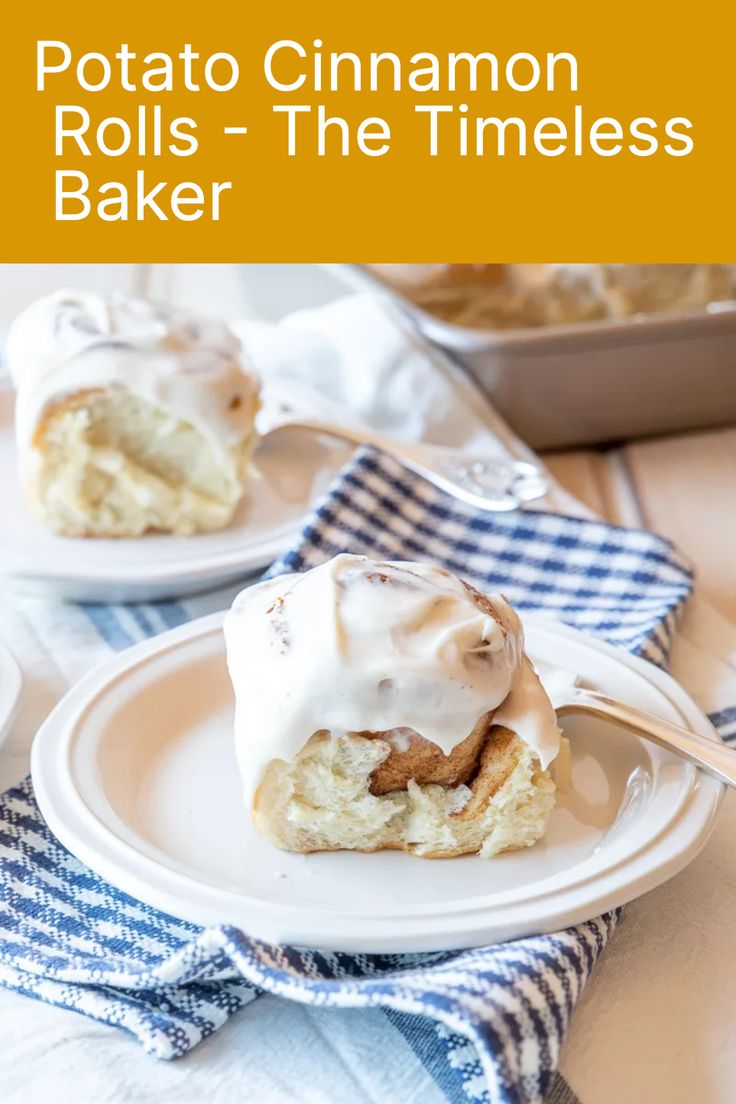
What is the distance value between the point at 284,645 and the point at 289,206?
1.80 meters

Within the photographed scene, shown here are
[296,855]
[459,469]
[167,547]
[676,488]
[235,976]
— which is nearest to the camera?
[235,976]

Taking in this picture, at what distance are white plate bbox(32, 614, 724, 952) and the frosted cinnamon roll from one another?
339mm

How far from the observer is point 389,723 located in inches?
38.8

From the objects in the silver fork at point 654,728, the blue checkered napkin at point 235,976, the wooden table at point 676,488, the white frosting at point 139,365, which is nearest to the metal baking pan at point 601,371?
the wooden table at point 676,488

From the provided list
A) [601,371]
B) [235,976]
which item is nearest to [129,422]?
[601,371]

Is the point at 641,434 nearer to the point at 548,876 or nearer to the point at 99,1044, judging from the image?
the point at 548,876

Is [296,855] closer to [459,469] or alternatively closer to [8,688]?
[8,688]

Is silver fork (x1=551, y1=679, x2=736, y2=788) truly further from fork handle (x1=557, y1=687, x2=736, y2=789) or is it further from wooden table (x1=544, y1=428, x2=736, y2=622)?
wooden table (x1=544, y1=428, x2=736, y2=622)

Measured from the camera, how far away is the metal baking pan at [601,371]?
1.87 meters

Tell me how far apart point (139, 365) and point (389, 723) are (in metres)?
0.73

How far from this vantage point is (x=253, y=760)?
1000 mm

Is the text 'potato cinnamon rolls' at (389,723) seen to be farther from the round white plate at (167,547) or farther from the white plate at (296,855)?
the round white plate at (167,547)

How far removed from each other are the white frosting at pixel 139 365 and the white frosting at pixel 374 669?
0.56m

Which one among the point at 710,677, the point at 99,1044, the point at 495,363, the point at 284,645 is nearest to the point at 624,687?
the point at 710,677
